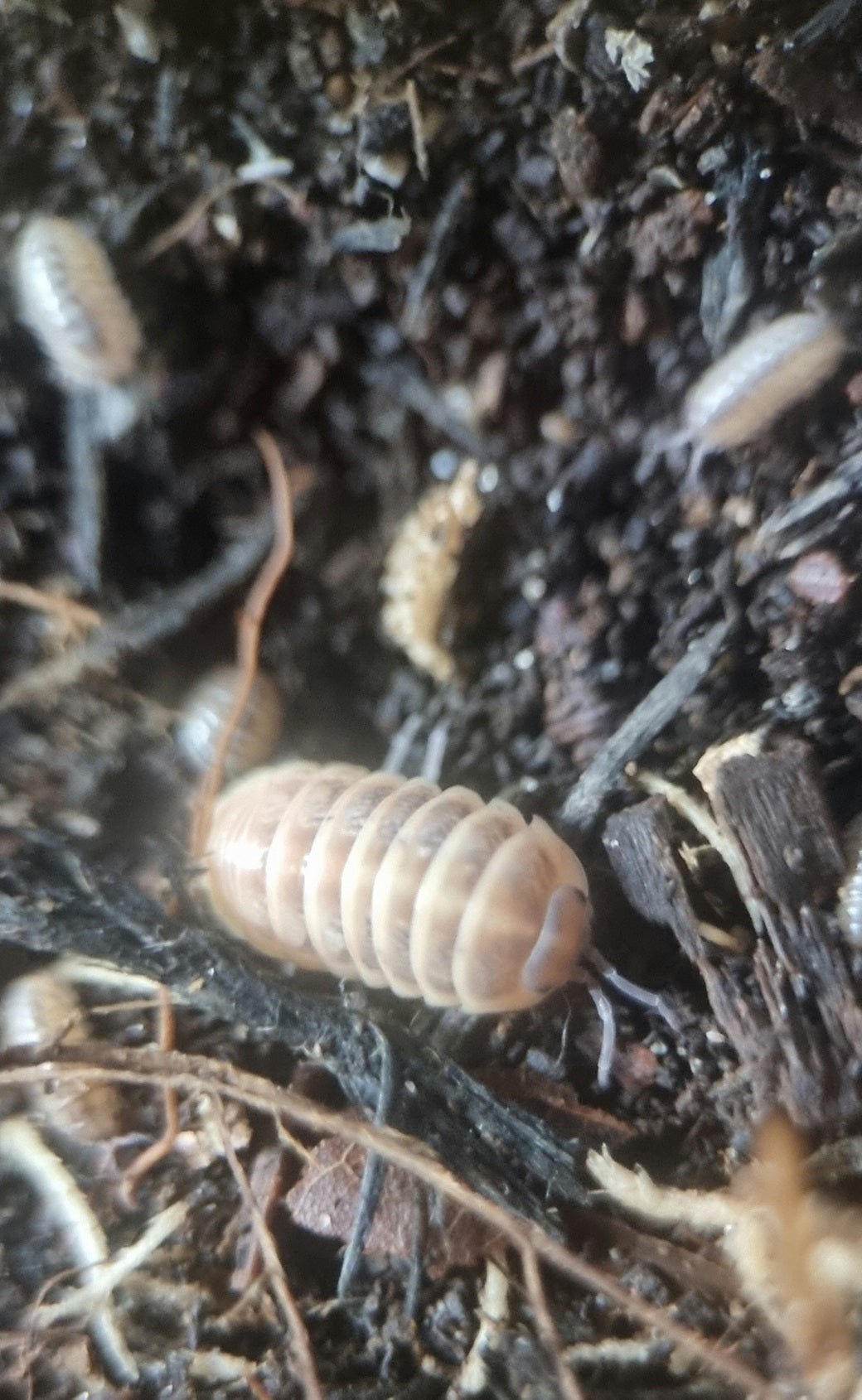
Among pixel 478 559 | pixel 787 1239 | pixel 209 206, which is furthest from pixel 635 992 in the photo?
pixel 209 206

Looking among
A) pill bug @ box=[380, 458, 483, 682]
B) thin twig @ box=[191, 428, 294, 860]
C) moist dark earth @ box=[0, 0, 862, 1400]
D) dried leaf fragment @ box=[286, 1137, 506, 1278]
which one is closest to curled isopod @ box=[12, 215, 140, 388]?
moist dark earth @ box=[0, 0, 862, 1400]

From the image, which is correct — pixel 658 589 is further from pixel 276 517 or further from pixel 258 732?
pixel 258 732

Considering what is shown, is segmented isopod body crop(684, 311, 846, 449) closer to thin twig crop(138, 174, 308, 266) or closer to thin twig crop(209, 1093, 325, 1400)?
thin twig crop(138, 174, 308, 266)

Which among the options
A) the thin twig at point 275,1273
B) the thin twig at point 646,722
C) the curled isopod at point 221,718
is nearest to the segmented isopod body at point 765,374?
the thin twig at point 646,722

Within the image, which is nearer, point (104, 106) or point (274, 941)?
point (104, 106)

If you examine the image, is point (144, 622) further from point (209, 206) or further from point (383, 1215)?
point (383, 1215)

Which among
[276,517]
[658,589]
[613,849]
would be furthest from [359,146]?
[613,849]
